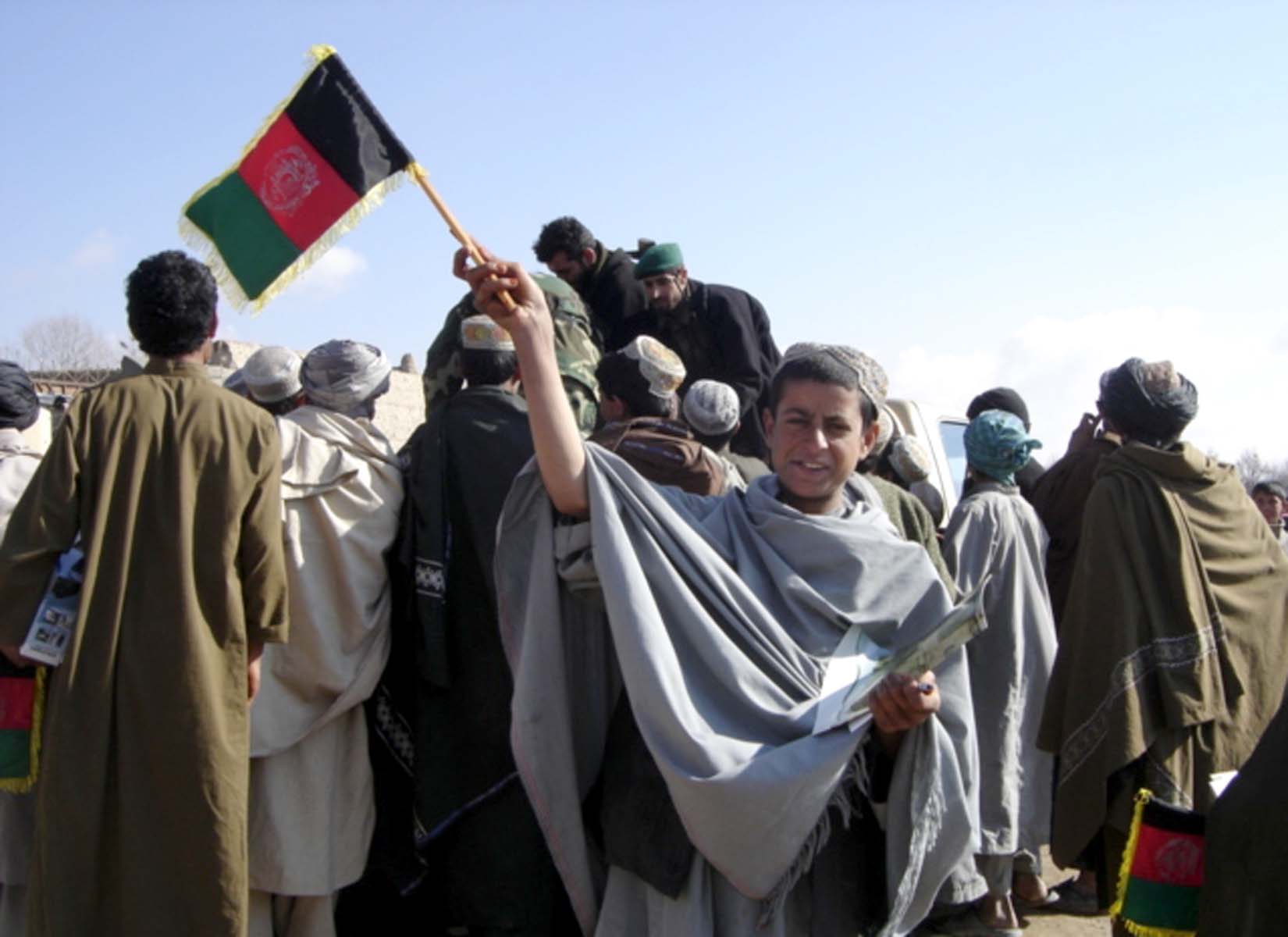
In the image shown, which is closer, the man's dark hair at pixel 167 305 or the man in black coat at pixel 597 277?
the man's dark hair at pixel 167 305

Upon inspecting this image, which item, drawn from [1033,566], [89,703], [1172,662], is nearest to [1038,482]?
[1033,566]

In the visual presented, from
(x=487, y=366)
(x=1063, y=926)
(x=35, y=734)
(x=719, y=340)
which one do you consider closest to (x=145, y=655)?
(x=35, y=734)

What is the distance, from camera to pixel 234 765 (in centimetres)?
355

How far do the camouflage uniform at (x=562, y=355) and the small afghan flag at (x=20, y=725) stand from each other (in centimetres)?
165

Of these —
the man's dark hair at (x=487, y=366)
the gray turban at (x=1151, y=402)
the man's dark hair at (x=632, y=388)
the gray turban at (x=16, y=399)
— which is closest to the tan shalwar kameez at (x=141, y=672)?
the man's dark hair at (x=487, y=366)

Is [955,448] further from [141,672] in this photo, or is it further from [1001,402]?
[141,672]

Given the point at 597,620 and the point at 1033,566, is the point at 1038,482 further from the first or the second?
the point at 597,620

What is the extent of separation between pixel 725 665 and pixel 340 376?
2171 millimetres

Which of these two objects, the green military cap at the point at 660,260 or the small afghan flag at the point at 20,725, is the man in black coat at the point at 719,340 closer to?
the green military cap at the point at 660,260

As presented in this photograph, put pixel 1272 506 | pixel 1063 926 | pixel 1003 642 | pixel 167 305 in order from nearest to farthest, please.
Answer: pixel 167 305, pixel 1003 642, pixel 1063 926, pixel 1272 506

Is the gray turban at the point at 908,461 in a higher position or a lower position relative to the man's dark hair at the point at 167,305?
lower

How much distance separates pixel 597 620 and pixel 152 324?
1.79 meters

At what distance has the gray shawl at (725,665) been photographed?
98.4 inches

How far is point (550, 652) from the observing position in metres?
2.84
